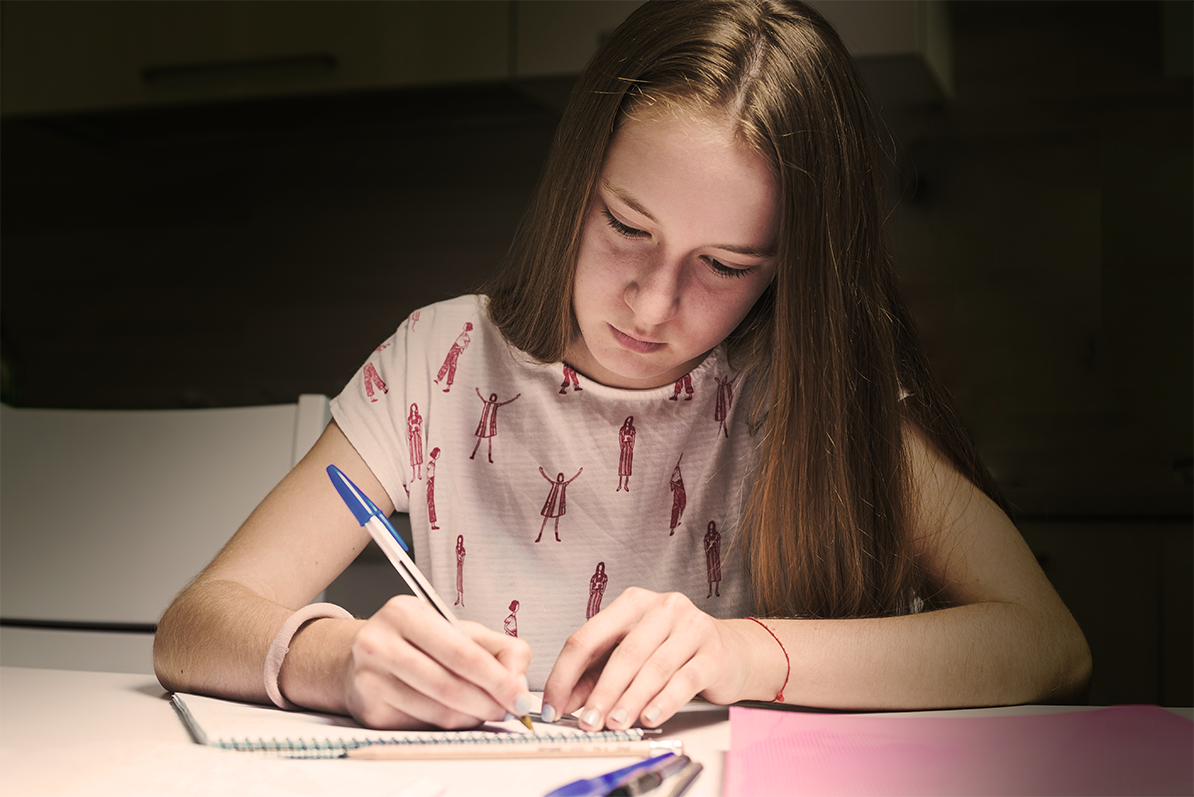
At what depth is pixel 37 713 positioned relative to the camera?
0.52m

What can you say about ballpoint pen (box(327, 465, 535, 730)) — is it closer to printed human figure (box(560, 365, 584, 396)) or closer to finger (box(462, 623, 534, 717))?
finger (box(462, 623, 534, 717))

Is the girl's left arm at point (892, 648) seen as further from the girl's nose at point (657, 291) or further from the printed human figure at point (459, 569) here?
the printed human figure at point (459, 569)

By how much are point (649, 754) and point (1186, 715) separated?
0.32m

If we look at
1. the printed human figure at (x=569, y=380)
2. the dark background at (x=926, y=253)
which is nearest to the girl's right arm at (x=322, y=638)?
the printed human figure at (x=569, y=380)

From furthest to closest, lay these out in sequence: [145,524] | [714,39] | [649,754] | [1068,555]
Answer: [1068,555] < [145,524] < [714,39] < [649,754]

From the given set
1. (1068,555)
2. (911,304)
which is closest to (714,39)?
(911,304)

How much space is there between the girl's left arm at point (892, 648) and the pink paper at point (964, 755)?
5cm

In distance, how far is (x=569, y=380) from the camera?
3.13 feet

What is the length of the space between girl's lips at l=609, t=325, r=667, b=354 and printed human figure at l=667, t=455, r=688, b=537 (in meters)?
0.17

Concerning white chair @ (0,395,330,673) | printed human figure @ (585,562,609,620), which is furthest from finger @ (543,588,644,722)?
white chair @ (0,395,330,673)

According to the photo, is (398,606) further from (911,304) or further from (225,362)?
(225,362)

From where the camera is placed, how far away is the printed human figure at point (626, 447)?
0.95 meters

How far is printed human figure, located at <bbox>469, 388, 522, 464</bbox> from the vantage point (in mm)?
961

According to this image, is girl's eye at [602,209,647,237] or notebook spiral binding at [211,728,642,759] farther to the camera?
girl's eye at [602,209,647,237]
